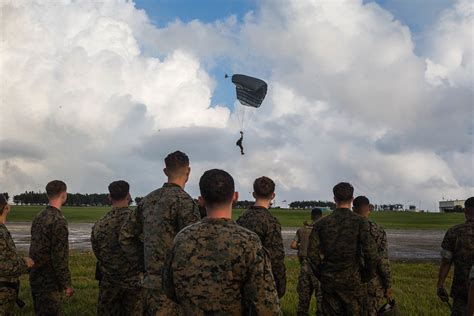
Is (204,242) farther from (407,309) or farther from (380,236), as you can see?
(407,309)

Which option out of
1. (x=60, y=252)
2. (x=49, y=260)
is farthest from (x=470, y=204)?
(x=49, y=260)

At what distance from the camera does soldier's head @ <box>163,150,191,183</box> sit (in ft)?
17.7

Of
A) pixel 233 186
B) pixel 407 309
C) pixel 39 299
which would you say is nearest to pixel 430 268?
pixel 407 309

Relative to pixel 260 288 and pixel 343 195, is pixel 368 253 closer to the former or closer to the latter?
pixel 343 195

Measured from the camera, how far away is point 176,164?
5410 mm

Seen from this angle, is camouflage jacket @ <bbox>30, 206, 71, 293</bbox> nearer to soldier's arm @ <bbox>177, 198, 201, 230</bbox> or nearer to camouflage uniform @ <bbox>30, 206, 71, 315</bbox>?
camouflage uniform @ <bbox>30, 206, 71, 315</bbox>

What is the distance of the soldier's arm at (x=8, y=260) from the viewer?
6.09 metres

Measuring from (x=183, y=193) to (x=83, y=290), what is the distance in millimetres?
8229

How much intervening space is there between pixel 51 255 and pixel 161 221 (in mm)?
2718

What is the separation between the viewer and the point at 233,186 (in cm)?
364

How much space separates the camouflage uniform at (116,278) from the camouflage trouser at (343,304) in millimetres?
2512

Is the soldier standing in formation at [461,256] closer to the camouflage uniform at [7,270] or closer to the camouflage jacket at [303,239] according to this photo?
the camouflage jacket at [303,239]

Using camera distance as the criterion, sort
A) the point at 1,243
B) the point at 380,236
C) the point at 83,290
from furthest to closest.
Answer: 1. the point at 83,290
2. the point at 380,236
3. the point at 1,243

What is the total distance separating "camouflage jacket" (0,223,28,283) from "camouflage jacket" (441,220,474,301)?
5791mm
